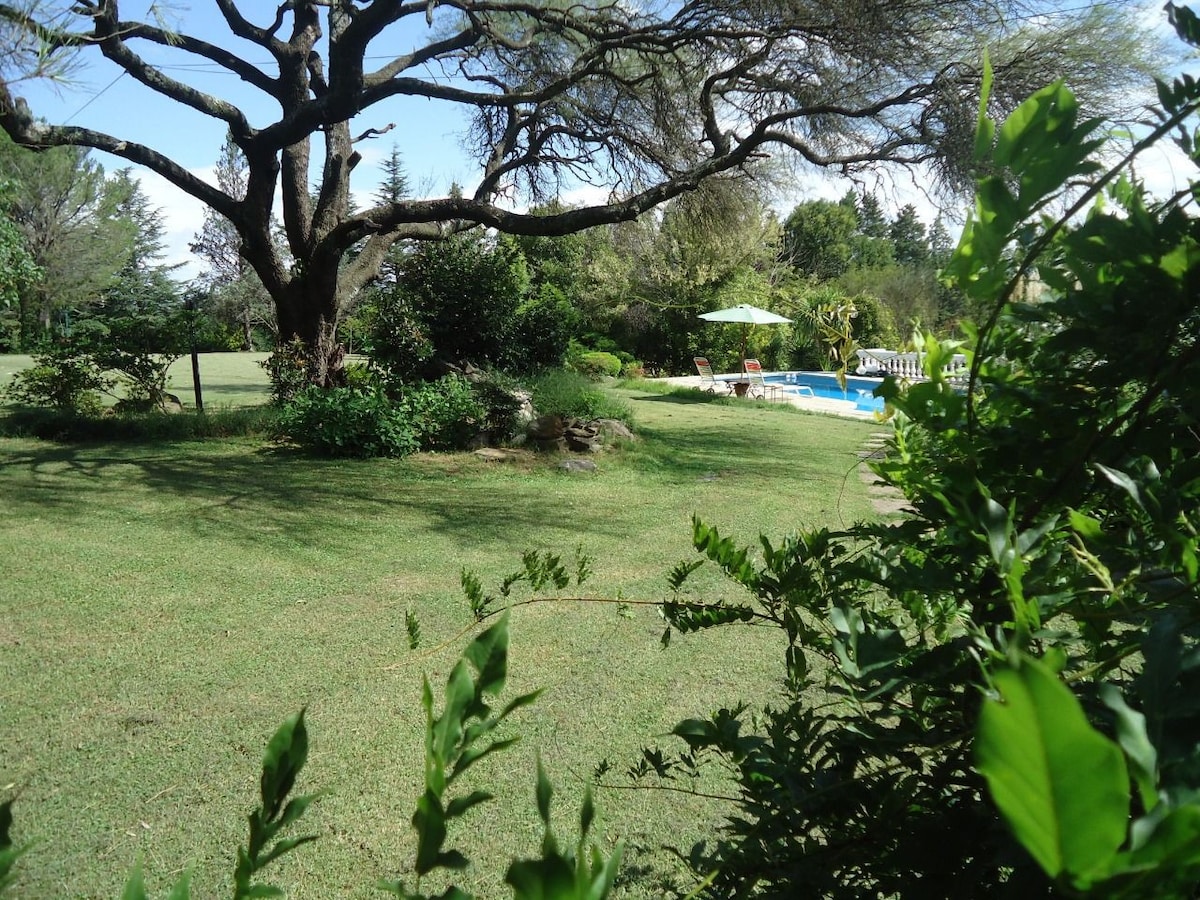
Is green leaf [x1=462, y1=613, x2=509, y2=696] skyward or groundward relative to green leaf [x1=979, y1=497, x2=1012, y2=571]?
groundward

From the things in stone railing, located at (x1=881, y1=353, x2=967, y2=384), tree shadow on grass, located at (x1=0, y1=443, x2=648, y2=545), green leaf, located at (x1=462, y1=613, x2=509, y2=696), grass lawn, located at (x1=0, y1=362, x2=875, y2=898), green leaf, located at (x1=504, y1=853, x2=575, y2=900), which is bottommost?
grass lawn, located at (x1=0, y1=362, x2=875, y2=898)

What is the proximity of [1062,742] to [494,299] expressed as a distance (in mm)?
11794

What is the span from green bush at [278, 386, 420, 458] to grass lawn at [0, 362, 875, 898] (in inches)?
46.0

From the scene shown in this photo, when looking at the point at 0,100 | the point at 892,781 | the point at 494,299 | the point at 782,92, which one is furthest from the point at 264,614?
the point at 782,92

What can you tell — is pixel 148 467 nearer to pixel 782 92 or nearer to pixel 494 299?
pixel 494 299

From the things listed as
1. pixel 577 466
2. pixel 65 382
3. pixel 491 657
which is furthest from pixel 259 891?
pixel 65 382

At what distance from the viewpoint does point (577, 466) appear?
29.9 ft

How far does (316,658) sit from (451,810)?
12.4ft

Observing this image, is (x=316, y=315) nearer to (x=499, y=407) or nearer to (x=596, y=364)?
(x=499, y=407)

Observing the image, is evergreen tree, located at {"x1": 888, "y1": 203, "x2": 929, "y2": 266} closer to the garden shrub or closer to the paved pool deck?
the paved pool deck

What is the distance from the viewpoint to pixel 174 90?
992 centimetres

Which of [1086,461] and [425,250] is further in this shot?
[425,250]

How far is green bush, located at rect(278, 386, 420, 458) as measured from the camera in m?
9.41

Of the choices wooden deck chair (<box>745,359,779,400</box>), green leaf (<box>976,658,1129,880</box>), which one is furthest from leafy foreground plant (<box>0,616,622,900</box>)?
wooden deck chair (<box>745,359,779,400</box>)
